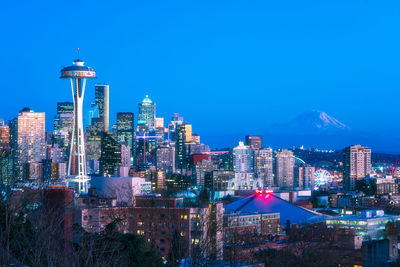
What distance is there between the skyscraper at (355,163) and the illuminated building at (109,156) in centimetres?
2716

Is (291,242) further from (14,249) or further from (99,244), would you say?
(14,249)

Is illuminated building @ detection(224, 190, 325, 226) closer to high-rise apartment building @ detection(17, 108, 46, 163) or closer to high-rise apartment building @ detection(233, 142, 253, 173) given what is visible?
high-rise apartment building @ detection(17, 108, 46, 163)

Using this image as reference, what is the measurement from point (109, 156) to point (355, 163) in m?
30.4

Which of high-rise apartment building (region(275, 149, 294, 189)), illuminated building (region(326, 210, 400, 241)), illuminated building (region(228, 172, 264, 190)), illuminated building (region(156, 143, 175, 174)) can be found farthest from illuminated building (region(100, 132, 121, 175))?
illuminated building (region(326, 210, 400, 241))

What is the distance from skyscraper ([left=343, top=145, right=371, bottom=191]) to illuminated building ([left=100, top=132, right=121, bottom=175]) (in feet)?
89.1

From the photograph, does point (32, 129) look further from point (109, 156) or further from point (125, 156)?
point (125, 156)

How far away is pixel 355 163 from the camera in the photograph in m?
99.5

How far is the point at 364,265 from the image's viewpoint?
83.6 ft

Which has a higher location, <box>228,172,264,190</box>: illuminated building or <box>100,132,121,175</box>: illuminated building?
<box>100,132,121,175</box>: illuminated building

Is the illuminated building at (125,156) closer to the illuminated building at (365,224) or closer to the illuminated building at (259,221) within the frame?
the illuminated building at (259,221)

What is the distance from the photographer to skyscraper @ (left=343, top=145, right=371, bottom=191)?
9762 cm

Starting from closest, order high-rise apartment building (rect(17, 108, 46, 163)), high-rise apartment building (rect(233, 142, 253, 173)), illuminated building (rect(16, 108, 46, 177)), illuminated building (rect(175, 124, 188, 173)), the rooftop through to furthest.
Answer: the rooftop, high-rise apartment building (rect(17, 108, 46, 163)), illuminated building (rect(16, 108, 46, 177)), high-rise apartment building (rect(233, 142, 253, 173)), illuminated building (rect(175, 124, 188, 173))

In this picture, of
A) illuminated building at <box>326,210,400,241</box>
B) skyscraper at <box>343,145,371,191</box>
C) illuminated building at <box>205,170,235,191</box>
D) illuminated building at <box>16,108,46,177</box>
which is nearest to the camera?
illuminated building at <box>326,210,400,241</box>

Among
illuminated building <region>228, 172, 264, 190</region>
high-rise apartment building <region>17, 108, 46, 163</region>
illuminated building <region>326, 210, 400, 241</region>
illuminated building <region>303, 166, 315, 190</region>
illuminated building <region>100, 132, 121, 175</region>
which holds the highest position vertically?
high-rise apartment building <region>17, 108, 46, 163</region>
